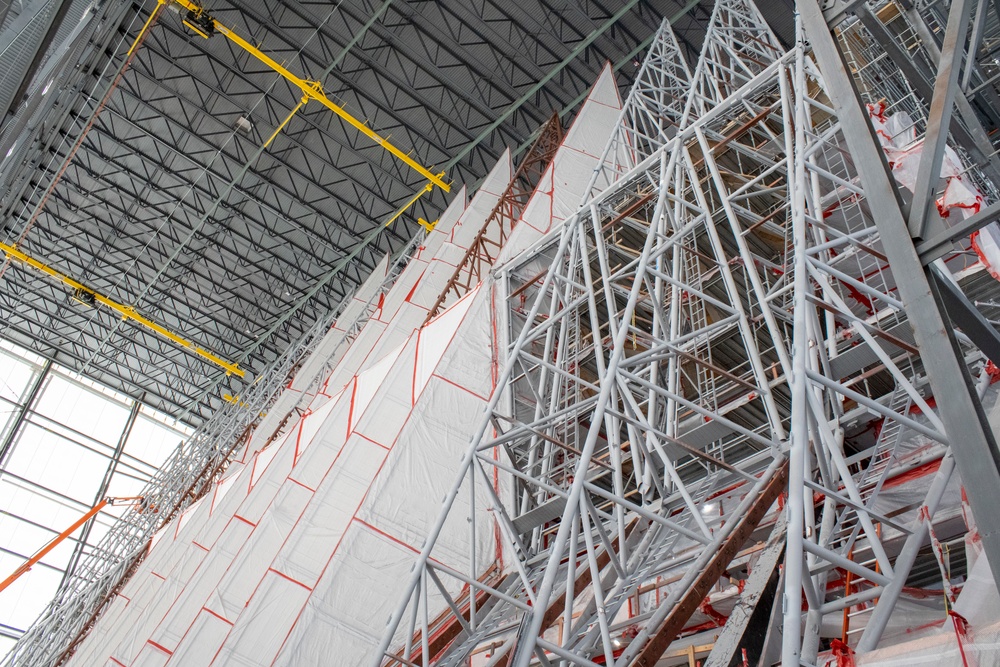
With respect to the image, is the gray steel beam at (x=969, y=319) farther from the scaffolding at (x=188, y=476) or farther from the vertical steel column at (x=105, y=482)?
the vertical steel column at (x=105, y=482)

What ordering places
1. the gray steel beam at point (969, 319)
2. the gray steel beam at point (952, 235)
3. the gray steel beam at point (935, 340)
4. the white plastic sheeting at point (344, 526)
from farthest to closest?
the white plastic sheeting at point (344, 526) → the gray steel beam at point (969, 319) → the gray steel beam at point (952, 235) → the gray steel beam at point (935, 340)

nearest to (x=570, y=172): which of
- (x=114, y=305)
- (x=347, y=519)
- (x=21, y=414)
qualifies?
(x=347, y=519)

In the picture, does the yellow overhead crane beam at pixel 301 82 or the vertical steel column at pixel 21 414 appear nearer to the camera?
the yellow overhead crane beam at pixel 301 82

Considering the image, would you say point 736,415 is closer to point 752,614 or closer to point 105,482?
point 752,614

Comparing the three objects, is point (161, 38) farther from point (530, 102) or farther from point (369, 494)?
point (369, 494)

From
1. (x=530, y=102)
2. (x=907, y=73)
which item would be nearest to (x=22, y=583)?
(x=530, y=102)

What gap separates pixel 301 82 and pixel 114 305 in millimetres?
14147

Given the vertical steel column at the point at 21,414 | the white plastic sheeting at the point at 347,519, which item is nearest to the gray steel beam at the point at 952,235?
the white plastic sheeting at the point at 347,519

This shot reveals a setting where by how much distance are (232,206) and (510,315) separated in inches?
807

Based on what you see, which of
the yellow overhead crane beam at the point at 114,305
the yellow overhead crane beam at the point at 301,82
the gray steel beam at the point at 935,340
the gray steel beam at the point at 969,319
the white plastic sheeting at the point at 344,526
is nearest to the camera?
the gray steel beam at the point at 935,340

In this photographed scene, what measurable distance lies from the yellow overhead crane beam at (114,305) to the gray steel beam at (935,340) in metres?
33.5

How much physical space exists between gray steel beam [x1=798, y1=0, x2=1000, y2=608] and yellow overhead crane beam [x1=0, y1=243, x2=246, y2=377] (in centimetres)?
3350

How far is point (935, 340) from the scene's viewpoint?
16.2 ft

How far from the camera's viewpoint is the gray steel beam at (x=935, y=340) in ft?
14.8
